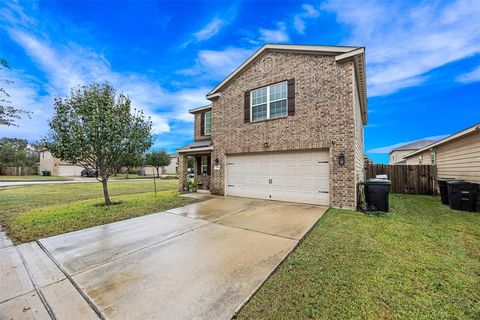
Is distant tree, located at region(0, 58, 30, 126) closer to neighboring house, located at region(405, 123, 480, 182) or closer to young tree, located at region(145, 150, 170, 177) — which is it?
neighboring house, located at region(405, 123, 480, 182)

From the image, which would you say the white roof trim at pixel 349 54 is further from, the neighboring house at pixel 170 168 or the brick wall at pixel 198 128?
the neighboring house at pixel 170 168

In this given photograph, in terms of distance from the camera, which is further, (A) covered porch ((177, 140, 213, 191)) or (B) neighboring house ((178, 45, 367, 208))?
(A) covered porch ((177, 140, 213, 191))

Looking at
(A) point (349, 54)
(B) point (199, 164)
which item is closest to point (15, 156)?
(B) point (199, 164)

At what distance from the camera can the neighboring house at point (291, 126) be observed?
7.18 metres

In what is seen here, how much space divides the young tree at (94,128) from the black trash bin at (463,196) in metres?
12.5

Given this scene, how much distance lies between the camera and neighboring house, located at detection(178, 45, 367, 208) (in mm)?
7184

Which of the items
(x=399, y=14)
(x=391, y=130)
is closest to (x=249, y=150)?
(x=399, y=14)

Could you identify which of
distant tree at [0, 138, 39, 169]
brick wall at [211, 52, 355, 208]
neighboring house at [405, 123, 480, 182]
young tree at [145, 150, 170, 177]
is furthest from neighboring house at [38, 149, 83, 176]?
neighboring house at [405, 123, 480, 182]

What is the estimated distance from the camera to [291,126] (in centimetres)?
823

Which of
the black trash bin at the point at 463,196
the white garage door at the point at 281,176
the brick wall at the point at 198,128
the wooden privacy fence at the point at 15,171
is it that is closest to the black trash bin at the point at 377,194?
the white garage door at the point at 281,176

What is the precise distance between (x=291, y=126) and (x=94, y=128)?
25.8ft

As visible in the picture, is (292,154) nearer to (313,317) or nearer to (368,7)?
(313,317)

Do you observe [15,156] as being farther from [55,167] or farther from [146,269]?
[146,269]

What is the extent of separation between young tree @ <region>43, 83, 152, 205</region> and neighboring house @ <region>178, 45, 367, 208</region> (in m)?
4.22
